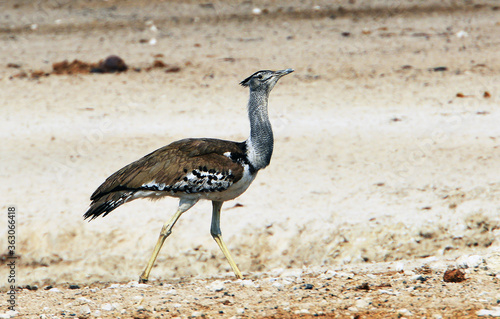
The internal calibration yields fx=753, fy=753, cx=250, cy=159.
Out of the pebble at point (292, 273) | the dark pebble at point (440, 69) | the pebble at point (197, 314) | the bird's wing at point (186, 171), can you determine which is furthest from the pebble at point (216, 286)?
A: the dark pebble at point (440, 69)

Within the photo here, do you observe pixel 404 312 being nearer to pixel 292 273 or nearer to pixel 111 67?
pixel 292 273

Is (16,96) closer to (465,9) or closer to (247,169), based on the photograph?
(247,169)

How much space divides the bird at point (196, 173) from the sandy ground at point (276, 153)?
24.2 inches

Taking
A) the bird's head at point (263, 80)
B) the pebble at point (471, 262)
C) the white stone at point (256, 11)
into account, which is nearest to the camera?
the pebble at point (471, 262)

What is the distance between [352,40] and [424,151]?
13.8ft

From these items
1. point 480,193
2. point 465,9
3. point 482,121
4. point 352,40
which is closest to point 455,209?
point 480,193

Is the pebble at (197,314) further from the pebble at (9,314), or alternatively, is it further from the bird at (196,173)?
the pebble at (9,314)

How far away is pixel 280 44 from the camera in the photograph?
12.2 m

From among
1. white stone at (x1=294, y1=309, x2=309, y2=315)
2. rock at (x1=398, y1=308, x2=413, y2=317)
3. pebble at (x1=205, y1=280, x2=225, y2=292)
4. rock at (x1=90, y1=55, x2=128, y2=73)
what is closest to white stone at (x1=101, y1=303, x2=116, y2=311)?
pebble at (x1=205, y1=280, x2=225, y2=292)

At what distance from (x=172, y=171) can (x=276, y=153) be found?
302 cm

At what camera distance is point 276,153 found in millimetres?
8562

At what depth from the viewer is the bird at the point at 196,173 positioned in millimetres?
5641

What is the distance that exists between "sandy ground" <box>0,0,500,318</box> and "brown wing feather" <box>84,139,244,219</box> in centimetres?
68

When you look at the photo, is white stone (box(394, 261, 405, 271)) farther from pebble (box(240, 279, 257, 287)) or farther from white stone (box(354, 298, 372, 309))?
pebble (box(240, 279, 257, 287))
